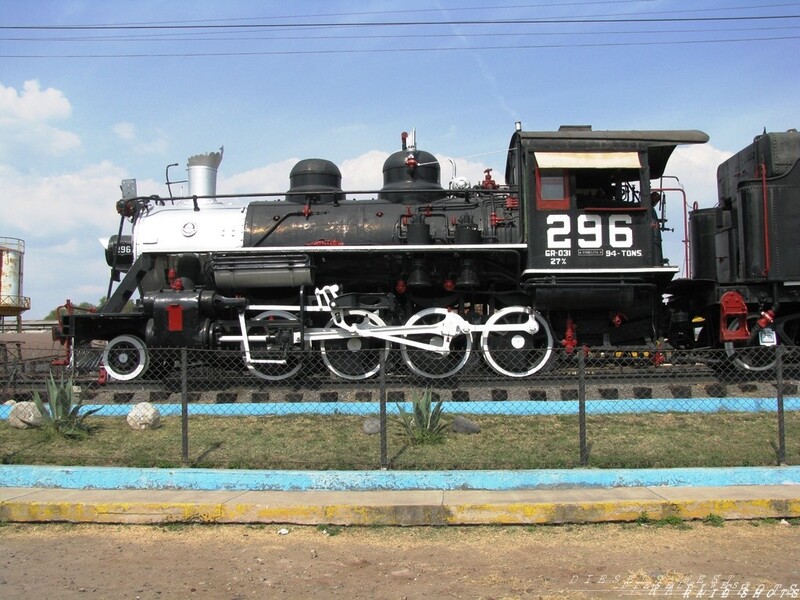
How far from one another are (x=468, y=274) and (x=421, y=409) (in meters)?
2.98

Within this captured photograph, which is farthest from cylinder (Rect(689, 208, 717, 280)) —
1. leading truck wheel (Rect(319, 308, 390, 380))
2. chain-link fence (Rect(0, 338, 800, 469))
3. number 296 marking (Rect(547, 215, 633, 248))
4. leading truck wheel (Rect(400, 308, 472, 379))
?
leading truck wheel (Rect(319, 308, 390, 380))

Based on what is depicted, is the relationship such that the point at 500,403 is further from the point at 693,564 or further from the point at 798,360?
the point at 798,360

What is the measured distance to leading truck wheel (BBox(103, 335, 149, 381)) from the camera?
995 centimetres

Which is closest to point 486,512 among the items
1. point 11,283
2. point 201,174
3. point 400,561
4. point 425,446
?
point 400,561

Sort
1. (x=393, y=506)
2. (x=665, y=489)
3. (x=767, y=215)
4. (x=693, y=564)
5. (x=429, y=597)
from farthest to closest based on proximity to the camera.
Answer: (x=767, y=215) < (x=665, y=489) < (x=393, y=506) < (x=693, y=564) < (x=429, y=597)

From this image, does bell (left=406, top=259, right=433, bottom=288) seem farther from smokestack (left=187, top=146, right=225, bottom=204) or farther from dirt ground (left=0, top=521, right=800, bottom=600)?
dirt ground (left=0, top=521, right=800, bottom=600)

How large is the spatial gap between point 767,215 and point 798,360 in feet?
7.02

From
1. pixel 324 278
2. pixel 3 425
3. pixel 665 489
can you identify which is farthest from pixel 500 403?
pixel 3 425

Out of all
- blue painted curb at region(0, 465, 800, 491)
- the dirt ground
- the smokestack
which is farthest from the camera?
the smokestack

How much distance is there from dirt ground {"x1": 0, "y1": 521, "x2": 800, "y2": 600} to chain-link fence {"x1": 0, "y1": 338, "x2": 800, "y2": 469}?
4.08 feet

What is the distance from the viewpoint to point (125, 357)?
1000 centimetres

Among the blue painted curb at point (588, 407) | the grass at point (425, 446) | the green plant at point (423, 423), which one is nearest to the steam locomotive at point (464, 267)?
the blue painted curb at point (588, 407)

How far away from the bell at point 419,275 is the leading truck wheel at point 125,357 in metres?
3.88

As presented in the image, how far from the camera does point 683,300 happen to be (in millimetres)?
10930
